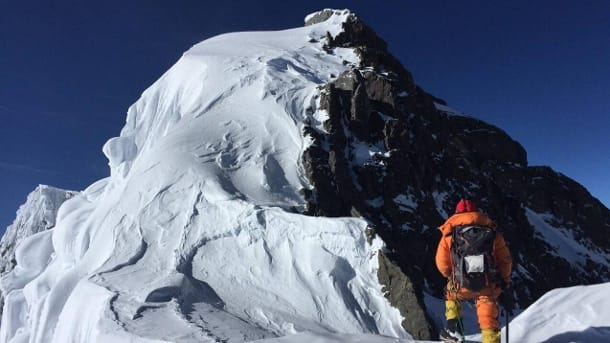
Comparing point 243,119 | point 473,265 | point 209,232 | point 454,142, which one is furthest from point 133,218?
point 454,142

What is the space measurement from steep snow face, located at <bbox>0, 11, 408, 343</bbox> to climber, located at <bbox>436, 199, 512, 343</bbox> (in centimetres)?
622

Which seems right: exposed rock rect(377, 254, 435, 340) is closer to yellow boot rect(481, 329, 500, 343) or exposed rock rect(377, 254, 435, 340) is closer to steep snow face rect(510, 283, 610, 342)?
steep snow face rect(510, 283, 610, 342)

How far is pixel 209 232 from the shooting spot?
17.2 metres

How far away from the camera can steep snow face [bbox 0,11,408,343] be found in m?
13.2

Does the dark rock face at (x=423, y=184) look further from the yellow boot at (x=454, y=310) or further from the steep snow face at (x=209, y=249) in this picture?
the yellow boot at (x=454, y=310)

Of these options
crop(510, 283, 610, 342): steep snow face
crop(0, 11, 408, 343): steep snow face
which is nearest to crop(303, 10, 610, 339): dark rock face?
crop(0, 11, 408, 343): steep snow face

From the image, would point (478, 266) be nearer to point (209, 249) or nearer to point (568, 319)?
point (568, 319)

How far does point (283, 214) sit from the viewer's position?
1731 cm

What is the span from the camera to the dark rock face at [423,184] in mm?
21469

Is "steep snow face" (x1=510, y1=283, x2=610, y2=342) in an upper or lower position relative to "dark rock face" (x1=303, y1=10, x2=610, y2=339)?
lower

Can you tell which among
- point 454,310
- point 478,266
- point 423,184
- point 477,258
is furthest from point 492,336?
point 423,184

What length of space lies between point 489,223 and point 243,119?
63.2 feet

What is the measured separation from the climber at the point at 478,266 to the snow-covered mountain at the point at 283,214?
69.7 inches

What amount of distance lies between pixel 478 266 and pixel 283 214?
11.8 metres
